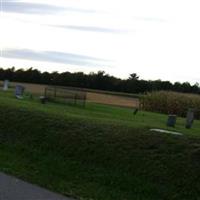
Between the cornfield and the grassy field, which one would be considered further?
the grassy field

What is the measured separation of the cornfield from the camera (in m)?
29.0

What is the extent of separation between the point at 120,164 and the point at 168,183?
130 centimetres

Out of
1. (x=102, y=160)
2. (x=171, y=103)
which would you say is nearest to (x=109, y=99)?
(x=171, y=103)

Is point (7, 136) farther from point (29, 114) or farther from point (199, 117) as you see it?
point (199, 117)

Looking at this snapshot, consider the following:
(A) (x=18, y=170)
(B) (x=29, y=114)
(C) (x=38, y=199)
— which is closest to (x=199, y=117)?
(B) (x=29, y=114)

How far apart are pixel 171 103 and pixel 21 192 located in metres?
22.1

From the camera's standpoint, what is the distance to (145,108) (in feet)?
102

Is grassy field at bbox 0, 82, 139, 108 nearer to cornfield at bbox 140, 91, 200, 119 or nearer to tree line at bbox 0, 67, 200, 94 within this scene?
cornfield at bbox 140, 91, 200, 119

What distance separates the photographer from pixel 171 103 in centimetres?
2969

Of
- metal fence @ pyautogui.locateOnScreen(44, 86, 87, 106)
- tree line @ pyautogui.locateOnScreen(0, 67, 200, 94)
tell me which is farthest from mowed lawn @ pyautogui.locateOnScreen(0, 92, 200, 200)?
tree line @ pyautogui.locateOnScreen(0, 67, 200, 94)

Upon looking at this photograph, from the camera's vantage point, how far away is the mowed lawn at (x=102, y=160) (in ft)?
29.0

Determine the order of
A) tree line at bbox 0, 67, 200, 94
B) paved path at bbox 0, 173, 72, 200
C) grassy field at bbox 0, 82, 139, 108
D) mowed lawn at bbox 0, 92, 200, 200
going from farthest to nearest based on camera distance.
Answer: tree line at bbox 0, 67, 200, 94, grassy field at bbox 0, 82, 139, 108, mowed lawn at bbox 0, 92, 200, 200, paved path at bbox 0, 173, 72, 200

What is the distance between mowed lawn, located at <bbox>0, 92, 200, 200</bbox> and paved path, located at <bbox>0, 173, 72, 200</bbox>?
0.26m

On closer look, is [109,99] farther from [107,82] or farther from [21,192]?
[21,192]
